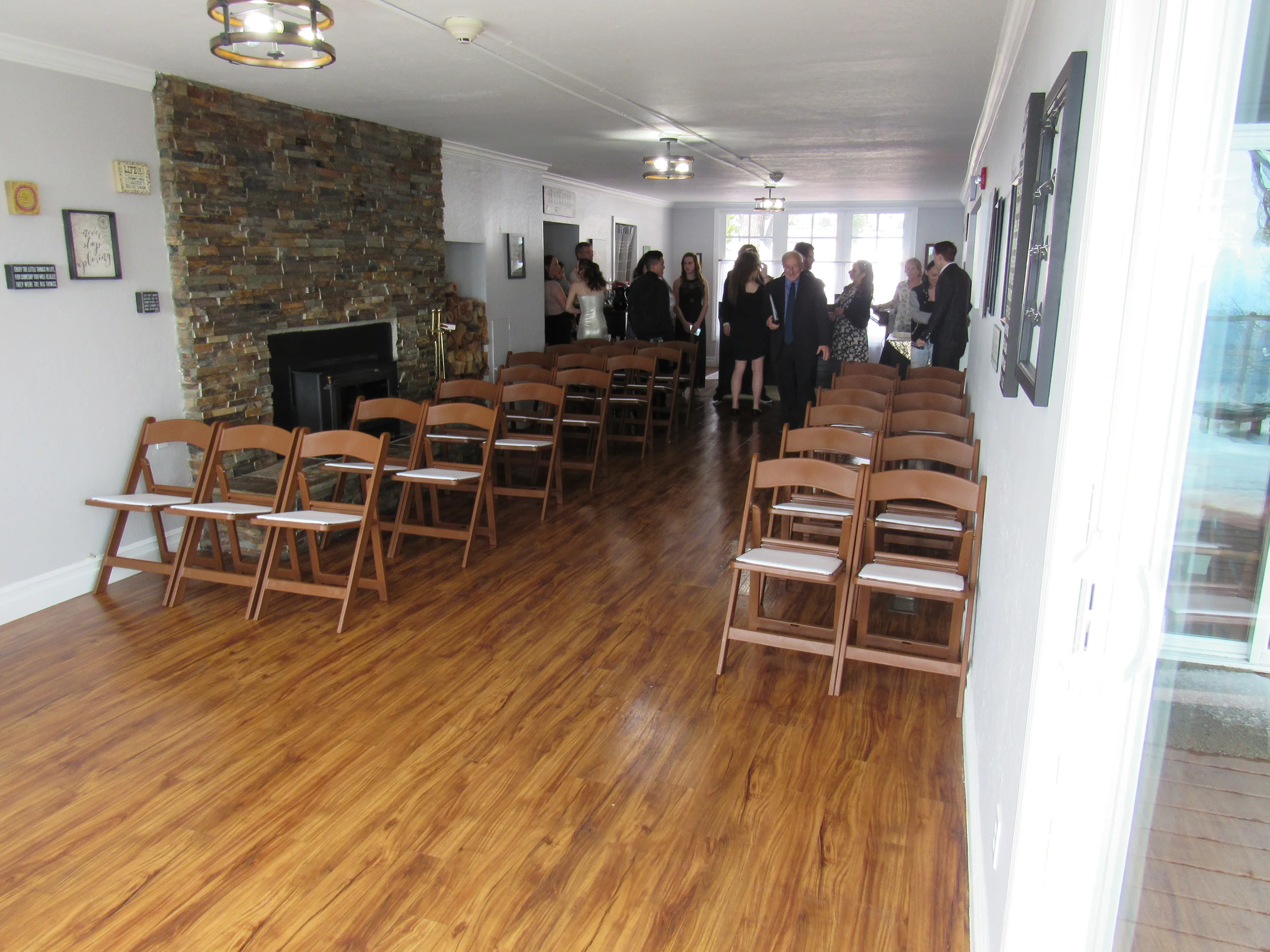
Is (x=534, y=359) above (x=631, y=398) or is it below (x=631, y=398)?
above

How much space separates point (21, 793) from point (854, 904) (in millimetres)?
2483

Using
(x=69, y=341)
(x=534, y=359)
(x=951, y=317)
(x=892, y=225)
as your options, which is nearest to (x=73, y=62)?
(x=69, y=341)

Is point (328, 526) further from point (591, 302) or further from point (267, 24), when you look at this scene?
point (591, 302)

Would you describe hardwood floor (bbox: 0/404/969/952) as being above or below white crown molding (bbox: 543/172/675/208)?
below

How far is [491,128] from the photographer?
22.0 ft

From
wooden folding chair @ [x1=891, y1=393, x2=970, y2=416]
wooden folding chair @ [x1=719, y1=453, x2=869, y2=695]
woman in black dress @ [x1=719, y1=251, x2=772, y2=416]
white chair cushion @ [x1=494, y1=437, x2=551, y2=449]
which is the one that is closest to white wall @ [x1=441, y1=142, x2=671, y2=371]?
woman in black dress @ [x1=719, y1=251, x2=772, y2=416]

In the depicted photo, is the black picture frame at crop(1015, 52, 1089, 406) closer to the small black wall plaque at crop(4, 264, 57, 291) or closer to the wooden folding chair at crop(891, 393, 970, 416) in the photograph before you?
the wooden folding chair at crop(891, 393, 970, 416)

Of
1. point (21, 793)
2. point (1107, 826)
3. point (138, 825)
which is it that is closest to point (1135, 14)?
point (1107, 826)

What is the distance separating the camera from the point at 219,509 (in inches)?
164

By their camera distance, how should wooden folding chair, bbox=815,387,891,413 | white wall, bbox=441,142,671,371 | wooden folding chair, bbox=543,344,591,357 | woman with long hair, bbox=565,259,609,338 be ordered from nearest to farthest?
wooden folding chair, bbox=815,387,891,413 < white wall, bbox=441,142,671,371 < wooden folding chair, bbox=543,344,591,357 < woman with long hair, bbox=565,259,609,338

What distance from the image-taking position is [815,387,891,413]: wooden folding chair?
16.7ft

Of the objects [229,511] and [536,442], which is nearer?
[229,511]

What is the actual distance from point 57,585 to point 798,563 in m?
3.56

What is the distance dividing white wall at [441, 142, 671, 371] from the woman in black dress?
6.59 feet
